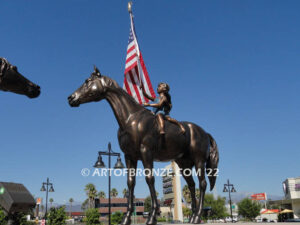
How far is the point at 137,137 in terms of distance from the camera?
4.38m

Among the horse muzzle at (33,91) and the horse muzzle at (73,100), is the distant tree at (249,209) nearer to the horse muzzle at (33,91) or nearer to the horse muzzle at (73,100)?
the horse muzzle at (73,100)

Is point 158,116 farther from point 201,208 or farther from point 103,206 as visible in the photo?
point 103,206

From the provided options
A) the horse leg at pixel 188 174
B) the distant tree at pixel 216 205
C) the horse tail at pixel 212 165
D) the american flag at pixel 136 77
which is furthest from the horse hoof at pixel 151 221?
the distant tree at pixel 216 205

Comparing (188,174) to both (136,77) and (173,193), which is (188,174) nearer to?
(136,77)

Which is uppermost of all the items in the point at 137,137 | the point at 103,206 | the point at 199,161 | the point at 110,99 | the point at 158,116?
the point at 110,99

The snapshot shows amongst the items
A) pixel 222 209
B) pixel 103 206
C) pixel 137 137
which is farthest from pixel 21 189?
pixel 103 206

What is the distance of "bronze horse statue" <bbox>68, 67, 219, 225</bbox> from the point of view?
14.4 ft

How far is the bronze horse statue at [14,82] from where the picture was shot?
427 centimetres

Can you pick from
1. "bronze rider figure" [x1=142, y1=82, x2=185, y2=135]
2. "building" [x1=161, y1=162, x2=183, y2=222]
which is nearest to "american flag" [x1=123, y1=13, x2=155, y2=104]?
"bronze rider figure" [x1=142, y1=82, x2=185, y2=135]

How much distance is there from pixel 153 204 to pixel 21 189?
200 cm

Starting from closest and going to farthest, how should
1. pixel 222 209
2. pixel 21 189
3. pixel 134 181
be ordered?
pixel 21 189, pixel 134 181, pixel 222 209

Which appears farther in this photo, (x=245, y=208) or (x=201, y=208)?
(x=245, y=208)

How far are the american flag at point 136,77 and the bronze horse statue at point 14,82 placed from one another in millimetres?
2174

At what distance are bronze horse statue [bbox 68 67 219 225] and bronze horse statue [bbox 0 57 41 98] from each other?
63 cm
